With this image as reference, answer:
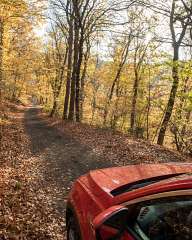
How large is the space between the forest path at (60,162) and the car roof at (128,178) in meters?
3.31

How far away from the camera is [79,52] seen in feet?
79.7

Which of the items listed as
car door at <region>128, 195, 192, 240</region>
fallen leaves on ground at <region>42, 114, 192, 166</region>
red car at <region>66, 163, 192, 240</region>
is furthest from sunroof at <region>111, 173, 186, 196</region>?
fallen leaves on ground at <region>42, 114, 192, 166</region>

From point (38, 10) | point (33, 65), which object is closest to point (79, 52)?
point (38, 10)

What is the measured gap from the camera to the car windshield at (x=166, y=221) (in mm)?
2730

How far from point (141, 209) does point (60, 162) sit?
9096 mm

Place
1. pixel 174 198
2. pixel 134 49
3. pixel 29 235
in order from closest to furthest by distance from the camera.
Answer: pixel 174 198, pixel 29 235, pixel 134 49

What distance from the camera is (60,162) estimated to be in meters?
12.0

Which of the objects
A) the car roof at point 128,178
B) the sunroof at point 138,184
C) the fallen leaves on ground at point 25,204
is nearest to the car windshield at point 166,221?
the car roof at point 128,178

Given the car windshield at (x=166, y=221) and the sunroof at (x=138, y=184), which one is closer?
the car windshield at (x=166, y=221)

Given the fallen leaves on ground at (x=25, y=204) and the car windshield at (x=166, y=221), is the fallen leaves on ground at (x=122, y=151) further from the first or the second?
the car windshield at (x=166, y=221)

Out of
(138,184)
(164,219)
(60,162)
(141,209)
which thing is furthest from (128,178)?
(60,162)

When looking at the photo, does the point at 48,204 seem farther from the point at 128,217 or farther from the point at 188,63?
the point at 188,63

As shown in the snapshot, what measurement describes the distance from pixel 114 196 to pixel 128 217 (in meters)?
0.53

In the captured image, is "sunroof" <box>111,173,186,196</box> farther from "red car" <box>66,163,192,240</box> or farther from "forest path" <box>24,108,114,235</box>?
"forest path" <box>24,108,114,235</box>
